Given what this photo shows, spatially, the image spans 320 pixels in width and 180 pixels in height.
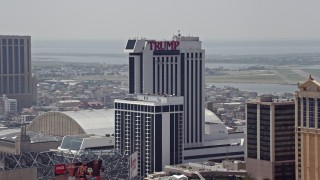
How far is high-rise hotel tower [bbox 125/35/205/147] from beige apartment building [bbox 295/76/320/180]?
985 cm

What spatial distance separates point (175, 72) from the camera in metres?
37.9

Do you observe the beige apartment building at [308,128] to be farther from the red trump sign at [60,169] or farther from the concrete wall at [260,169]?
the red trump sign at [60,169]

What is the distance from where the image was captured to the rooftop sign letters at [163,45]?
3747cm

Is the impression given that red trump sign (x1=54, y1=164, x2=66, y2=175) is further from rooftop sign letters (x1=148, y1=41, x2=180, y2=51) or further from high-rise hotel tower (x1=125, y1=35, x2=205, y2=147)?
rooftop sign letters (x1=148, y1=41, x2=180, y2=51)

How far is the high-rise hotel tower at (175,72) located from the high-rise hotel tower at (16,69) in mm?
28144

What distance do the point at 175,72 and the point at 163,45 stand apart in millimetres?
1109

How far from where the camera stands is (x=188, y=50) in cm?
3816

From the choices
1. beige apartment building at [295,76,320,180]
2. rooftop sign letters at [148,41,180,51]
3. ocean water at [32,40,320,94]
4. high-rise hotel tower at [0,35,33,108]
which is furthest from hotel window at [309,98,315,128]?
high-rise hotel tower at [0,35,33,108]

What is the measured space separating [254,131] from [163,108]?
134 inches

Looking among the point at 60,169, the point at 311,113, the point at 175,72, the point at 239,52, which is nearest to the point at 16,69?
the point at 175,72

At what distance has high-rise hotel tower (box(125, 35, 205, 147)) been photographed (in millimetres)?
37469

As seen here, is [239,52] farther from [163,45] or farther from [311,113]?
[311,113]

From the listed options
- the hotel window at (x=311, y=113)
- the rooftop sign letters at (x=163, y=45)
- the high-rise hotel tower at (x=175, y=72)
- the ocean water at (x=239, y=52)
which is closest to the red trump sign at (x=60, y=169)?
the hotel window at (x=311, y=113)

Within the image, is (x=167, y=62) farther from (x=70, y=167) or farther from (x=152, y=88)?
(x=70, y=167)
